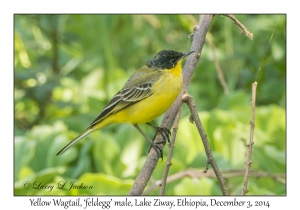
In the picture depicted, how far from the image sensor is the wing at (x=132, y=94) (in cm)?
457

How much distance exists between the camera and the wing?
4569 mm

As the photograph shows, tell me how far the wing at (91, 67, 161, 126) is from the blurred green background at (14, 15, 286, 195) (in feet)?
2.12

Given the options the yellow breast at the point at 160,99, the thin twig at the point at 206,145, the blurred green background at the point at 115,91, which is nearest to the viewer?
the thin twig at the point at 206,145

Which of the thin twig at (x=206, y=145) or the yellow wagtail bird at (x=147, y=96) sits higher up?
the yellow wagtail bird at (x=147, y=96)

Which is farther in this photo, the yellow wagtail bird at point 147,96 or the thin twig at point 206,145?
the yellow wagtail bird at point 147,96

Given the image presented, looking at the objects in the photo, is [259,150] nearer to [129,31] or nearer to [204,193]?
[204,193]

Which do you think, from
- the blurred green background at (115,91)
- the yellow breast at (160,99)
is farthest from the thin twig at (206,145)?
the blurred green background at (115,91)

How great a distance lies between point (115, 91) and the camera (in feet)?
23.0

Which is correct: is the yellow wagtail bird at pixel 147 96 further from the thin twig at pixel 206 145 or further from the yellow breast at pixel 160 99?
the thin twig at pixel 206 145

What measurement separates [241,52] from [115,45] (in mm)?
1611

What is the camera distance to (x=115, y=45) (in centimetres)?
768

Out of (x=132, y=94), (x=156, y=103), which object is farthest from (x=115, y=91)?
(x=156, y=103)

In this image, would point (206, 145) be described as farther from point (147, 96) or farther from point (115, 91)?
point (115, 91)
